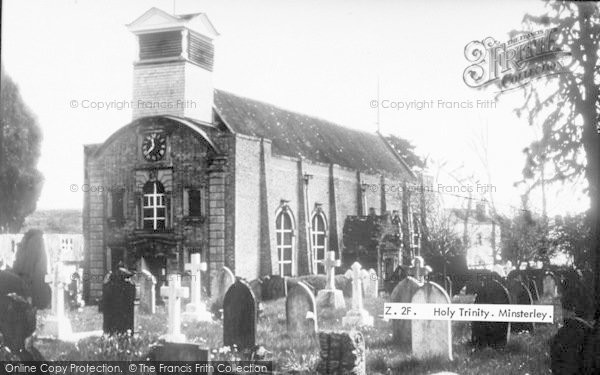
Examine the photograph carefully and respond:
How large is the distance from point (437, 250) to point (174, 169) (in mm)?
7090

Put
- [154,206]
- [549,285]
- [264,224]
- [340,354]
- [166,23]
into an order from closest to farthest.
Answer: [340,354] < [549,285] < [154,206] < [166,23] < [264,224]

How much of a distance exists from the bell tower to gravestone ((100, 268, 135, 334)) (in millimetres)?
5831

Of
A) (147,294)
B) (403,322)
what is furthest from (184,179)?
(403,322)

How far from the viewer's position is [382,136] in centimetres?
2172

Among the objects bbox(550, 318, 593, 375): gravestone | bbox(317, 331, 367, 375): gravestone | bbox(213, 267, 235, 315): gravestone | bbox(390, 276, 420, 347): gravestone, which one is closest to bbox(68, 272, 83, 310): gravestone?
bbox(213, 267, 235, 315): gravestone

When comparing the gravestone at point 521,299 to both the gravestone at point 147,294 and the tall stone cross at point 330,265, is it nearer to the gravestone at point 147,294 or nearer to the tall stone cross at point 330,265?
the tall stone cross at point 330,265

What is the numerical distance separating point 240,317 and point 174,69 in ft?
Answer: 27.1

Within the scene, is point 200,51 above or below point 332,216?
above

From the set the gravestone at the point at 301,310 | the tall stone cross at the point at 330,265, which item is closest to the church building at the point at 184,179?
the tall stone cross at the point at 330,265

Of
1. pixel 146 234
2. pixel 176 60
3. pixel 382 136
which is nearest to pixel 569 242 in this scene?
pixel 146 234

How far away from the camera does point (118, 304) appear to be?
28.9ft

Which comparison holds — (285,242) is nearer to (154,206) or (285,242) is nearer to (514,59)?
(154,206)

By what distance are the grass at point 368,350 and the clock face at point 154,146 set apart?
3.94 meters

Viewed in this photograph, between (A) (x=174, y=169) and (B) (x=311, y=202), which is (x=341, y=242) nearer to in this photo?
(B) (x=311, y=202)
